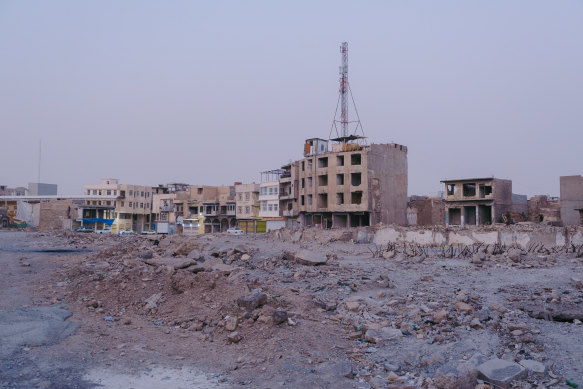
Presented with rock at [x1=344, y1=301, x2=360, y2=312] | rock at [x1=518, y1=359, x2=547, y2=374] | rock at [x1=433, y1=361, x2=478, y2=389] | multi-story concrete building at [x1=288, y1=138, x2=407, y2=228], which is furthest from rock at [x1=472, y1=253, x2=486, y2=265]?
multi-story concrete building at [x1=288, y1=138, x2=407, y2=228]

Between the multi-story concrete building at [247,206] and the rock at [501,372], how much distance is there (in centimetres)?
6395

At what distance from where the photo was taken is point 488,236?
2794 centimetres

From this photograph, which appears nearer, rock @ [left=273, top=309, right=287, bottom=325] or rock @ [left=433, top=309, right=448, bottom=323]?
rock @ [left=273, top=309, right=287, bottom=325]

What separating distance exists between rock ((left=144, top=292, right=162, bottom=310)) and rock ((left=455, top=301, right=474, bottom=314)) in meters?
6.82

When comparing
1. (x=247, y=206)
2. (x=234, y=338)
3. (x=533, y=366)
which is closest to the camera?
(x=533, y=366)

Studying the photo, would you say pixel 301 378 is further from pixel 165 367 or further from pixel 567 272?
pixel 567 272

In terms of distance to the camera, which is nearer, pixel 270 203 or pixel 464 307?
pixel 464 307

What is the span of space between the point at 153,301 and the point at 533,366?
25.8ft

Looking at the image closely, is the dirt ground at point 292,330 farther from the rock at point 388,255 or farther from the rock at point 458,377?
the rock at point 388,255

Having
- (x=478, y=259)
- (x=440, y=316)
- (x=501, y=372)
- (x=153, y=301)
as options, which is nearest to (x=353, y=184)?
(x=478, y=259)

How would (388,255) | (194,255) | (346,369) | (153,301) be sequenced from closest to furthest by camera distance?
(346,369), (153,301), (194,255), (388,255)

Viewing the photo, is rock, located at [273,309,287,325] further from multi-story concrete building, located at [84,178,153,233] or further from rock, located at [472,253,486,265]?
multi-story concrete building, located at [84,178,153,233]

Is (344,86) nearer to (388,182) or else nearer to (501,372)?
(388,182)

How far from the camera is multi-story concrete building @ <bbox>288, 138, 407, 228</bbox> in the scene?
49281 millimetres
